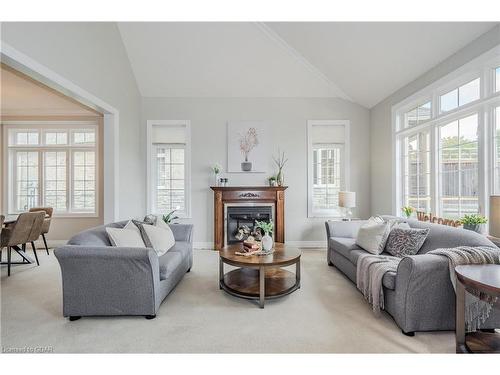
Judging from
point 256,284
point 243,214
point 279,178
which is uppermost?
point 279,178

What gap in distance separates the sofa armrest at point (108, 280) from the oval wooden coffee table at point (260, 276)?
843 millimetres

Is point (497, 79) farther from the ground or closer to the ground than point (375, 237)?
farther from the ground

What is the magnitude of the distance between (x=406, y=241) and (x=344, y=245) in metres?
0.79

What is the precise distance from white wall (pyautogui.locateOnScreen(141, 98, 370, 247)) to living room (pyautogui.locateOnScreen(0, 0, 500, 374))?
1.2 inches

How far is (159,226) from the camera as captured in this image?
3.56 m

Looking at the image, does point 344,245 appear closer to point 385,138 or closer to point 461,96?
point 461,96

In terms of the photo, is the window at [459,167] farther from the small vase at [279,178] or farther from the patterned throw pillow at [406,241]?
the small vase at [279,178]

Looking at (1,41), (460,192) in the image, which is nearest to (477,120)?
(460,192)

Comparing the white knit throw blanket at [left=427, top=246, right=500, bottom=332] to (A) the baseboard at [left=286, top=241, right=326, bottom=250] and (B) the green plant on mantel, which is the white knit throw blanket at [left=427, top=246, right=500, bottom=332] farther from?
(A) the baseboard at [left=286, top=241, right=326, bottom=250]

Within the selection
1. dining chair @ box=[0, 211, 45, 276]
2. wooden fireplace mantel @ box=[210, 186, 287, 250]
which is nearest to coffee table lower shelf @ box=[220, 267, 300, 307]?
wooden fireplace mantel @ box=[210, 186, 287, 250]

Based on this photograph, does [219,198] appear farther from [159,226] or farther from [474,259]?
[474,259]

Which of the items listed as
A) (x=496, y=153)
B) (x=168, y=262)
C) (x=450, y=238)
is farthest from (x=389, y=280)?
(x=168, y=262)

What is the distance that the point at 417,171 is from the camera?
13.5 feet

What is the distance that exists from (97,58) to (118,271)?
3.10 meters
